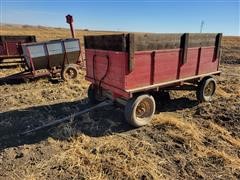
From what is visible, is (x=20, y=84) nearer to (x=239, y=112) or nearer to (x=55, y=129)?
(x=55, y=129)

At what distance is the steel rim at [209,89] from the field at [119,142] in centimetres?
30

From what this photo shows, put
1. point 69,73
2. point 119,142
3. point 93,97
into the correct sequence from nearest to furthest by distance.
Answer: point 119,142 → point 93,97 → point 69,73

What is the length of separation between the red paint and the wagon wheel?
3.58m

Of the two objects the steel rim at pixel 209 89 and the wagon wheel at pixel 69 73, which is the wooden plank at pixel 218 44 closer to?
the steel rim at pixel 209 89

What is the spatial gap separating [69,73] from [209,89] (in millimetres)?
5596

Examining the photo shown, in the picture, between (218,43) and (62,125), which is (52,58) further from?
(218,43)

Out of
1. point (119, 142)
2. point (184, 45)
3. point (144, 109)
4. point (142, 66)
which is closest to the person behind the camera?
point (119, 142)

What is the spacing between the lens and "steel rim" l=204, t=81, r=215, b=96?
23.9ft

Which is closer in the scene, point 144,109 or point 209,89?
point 144,109

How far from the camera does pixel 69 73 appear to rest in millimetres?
10016

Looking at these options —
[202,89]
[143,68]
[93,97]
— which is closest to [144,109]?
[143,68]

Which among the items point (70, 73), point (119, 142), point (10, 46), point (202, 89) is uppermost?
point (10, 46)

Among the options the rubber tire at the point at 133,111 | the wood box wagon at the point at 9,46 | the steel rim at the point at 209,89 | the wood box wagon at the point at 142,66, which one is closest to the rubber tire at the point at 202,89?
the wood box wagon at the point at 142,66

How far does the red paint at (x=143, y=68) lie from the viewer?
5.08m
